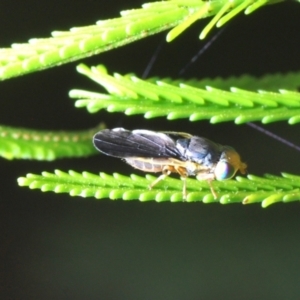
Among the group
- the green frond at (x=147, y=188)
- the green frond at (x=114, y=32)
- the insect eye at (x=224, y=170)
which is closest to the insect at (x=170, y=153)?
the insect eye at (x=224, y=170)

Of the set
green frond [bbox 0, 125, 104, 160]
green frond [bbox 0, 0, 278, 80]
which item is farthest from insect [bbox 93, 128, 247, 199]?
green frond [bbox 0, 0, 278, 80]

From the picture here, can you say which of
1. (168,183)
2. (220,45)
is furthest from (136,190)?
(220,45)

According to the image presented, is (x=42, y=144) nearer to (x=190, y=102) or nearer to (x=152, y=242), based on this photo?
(x=190, y=102)

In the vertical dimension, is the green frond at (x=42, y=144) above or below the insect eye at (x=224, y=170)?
above

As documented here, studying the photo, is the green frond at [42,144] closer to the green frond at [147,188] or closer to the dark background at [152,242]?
the green frond at [147,188]

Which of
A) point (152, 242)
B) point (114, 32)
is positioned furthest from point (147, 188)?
point (152, 242)

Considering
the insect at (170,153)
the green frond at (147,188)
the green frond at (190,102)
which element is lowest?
the green frond at (147,188)

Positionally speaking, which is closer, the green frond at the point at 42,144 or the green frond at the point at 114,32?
the green frond at the point at 114,32

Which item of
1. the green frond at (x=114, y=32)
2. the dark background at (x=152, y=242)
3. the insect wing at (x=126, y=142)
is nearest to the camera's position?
the green frond at (x=114, y=32)
